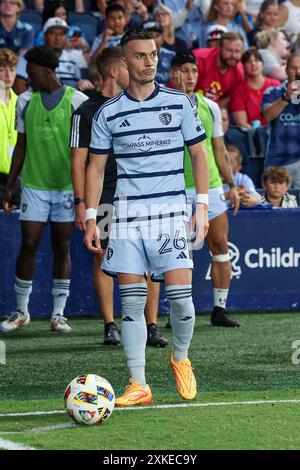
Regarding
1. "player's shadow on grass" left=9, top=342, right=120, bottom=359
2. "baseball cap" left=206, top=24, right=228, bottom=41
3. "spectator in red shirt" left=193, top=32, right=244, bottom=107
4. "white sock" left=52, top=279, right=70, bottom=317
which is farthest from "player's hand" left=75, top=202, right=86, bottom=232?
"baseball cap" left=206, top=24, right=228, bottom=41

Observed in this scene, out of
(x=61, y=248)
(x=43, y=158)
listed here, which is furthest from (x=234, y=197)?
(x=43, y=158)

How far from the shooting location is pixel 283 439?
5.42 metres

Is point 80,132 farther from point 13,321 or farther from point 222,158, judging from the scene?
point 13,321

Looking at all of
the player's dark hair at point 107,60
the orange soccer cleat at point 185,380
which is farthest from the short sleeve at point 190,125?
the player's dark hair at point 107,60

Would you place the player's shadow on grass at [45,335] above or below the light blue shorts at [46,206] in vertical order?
below

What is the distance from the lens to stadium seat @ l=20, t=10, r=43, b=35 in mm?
14375

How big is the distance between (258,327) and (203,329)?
0.52m

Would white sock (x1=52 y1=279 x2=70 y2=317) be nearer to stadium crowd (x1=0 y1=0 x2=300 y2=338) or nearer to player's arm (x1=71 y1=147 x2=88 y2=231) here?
stadium crowd (x1=0 y1=0 x2=300 y2=338)

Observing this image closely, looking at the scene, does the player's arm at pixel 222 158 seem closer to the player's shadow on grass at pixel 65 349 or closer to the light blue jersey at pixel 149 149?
the player's shadow on grass at pixel 65 349

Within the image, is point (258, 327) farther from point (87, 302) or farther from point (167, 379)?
point (167, 379)

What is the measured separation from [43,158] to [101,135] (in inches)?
124

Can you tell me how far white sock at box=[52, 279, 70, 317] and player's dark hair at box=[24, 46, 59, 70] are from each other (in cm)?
188

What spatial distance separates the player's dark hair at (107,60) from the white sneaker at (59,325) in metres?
2.23

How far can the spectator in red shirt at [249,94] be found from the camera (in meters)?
13.7
